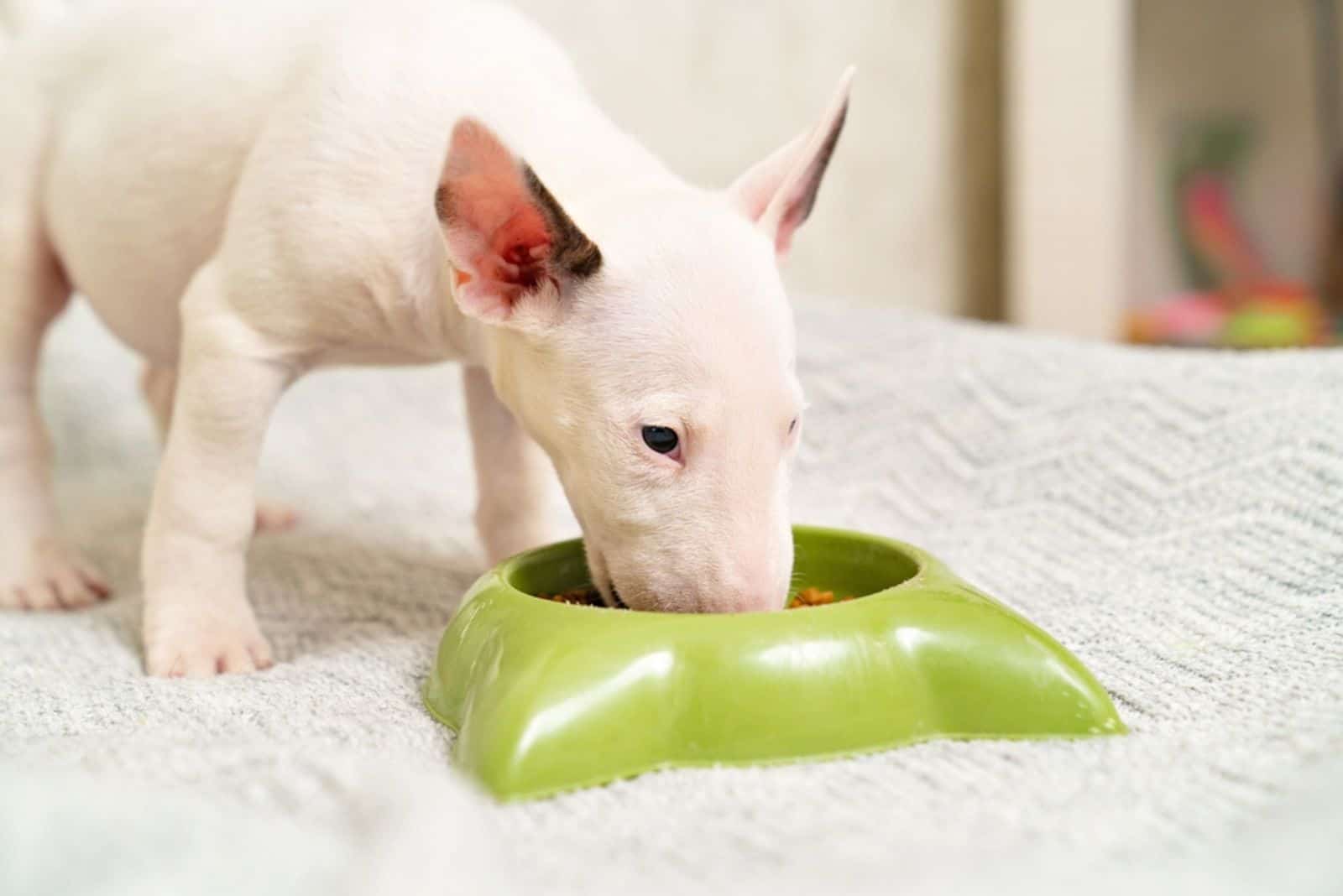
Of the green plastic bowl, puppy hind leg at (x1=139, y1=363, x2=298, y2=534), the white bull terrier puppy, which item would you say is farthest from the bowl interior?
puppy hind leg at (x1=139, y1=363, x2=298, y2=534)

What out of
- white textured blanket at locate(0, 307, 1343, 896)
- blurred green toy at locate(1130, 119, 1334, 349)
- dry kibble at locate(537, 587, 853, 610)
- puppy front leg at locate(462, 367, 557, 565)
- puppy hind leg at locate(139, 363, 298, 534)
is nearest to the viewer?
white textured blanket at locate(0, 307, 1343, 896)

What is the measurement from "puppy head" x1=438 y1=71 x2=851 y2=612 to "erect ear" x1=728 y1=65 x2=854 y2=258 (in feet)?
0.24

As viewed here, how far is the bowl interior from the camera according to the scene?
4.61 feet

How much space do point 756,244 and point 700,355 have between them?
16 cm

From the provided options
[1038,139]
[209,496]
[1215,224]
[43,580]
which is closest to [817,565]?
[209,496]

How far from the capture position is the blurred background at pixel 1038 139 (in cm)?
311

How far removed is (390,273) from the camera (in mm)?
1410

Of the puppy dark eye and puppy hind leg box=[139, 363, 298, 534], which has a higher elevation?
the puppy dark eye

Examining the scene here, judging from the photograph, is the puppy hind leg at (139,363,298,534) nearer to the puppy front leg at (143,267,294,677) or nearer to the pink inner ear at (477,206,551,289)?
the puppy front leg at (143,267,294,677)

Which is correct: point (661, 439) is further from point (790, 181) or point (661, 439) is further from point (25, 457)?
point (25, 457)

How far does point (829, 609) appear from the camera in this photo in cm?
112

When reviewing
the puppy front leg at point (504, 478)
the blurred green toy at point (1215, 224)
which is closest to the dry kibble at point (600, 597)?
the puppy front leg at point (504, 478)

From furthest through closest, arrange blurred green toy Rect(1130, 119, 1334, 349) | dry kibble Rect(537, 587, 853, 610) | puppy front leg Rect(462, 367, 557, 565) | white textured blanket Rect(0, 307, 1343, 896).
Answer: blurred green toy Rect(1130, 119, 1334, 349), puppy front leg Rect(462, 367, 557, 565), dry kibble Rect(537, 587, 853, 610), white textured blanket Rect(0, 307, 1343, 896)

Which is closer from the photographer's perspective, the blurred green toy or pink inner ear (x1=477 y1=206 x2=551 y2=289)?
pink inner ear (x1=477 y1=206 x2=551 y2=289)
